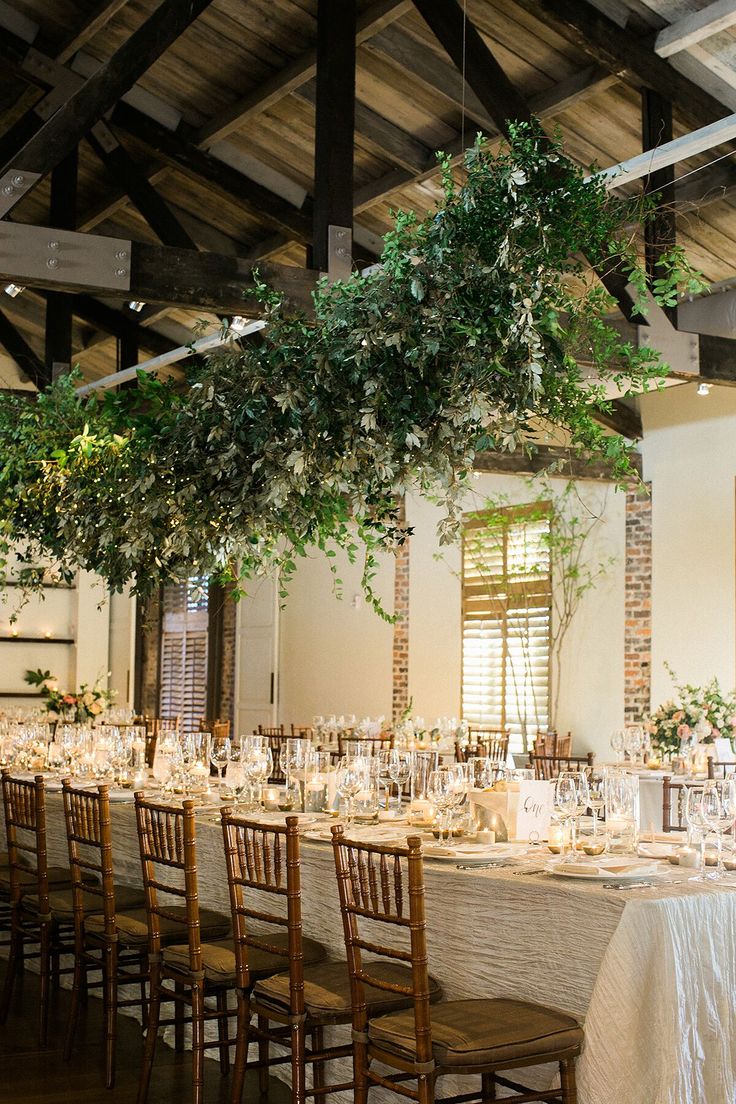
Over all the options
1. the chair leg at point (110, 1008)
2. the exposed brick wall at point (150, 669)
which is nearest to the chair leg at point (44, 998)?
the chair leg at point (110, 1008)

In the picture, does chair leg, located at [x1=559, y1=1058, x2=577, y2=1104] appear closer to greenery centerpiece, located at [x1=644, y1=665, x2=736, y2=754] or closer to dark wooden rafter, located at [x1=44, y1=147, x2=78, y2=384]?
greenery centerpiece, located at [x1=644, y1=665, x2=736, y2=754]

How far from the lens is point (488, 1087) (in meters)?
3.67

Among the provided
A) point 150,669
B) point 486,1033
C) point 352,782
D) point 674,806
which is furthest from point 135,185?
point 150,669

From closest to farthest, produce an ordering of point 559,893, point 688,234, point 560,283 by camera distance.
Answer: point 559,893
point 560,283
point 688,234

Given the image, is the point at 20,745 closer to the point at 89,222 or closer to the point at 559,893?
the point at 559,893

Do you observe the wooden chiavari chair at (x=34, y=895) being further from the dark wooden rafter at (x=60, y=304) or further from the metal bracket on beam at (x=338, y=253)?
the dark wooden rafter at (x=60, y=304)

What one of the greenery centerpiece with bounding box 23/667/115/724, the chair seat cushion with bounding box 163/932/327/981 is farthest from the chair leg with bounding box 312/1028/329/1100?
the greenery centerpiece with bounding box 23/667/115/724

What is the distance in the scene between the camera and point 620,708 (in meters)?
10.9

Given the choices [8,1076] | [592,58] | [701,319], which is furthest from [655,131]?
[8,1076]

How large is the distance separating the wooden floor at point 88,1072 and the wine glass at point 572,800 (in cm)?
146

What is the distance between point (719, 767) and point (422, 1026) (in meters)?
5.64

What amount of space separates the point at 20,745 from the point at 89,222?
227 inches

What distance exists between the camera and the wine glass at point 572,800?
13.4 feet

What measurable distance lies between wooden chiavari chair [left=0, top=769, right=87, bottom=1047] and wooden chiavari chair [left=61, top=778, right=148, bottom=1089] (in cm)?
12
